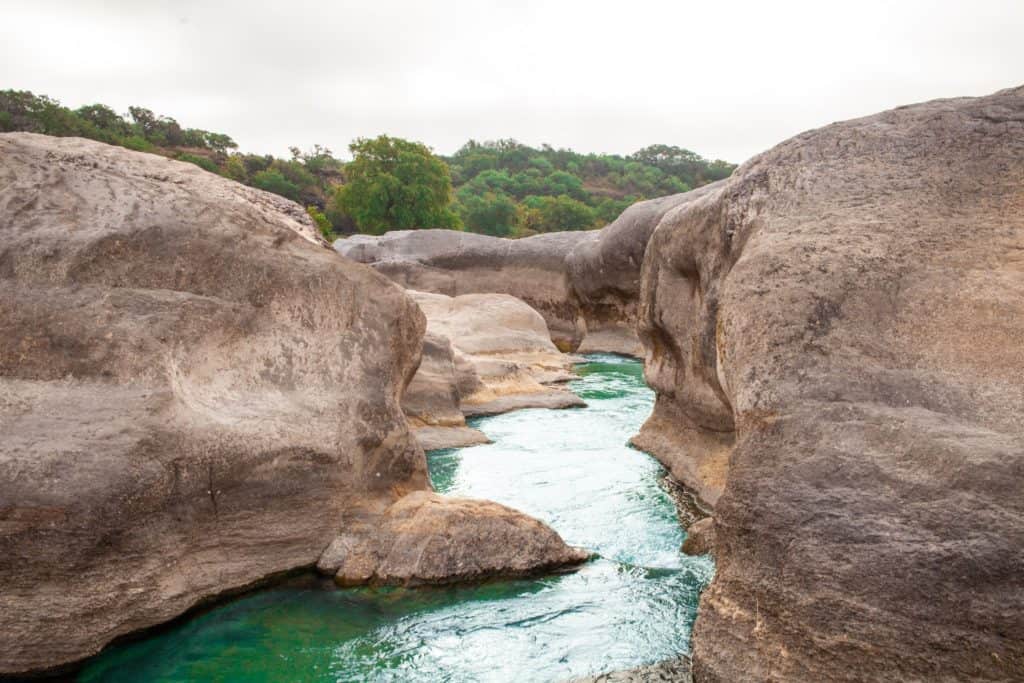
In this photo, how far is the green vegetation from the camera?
4278 cm

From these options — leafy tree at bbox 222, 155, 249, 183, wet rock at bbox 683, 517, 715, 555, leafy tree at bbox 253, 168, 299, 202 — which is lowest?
wet rock at bbox 683, 517, 715, 555

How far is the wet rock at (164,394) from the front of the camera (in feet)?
13.8

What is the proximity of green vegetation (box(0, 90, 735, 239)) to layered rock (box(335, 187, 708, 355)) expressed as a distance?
4.59 metres

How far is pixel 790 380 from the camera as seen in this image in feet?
13.3

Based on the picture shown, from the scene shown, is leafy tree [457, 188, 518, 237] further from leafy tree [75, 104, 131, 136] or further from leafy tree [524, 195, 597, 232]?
leafy tree [75, 104, 131, 136]

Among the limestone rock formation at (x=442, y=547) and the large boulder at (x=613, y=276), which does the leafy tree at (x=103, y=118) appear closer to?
the large boulder at (x=613, y=276)

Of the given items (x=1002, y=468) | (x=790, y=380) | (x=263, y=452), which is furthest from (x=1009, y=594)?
(x=263, y=452)

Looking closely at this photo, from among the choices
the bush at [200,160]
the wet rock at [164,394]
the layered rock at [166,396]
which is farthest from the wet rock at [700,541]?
the bush at [200,160]

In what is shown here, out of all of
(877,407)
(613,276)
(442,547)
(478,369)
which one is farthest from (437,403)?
(613,276)

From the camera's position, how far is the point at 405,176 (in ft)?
143

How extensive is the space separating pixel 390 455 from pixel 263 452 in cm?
107

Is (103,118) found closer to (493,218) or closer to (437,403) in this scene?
(493,218)

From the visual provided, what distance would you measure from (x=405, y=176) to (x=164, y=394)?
39.9 metres

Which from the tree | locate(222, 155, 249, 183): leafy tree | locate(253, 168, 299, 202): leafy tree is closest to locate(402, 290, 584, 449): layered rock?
the tree
